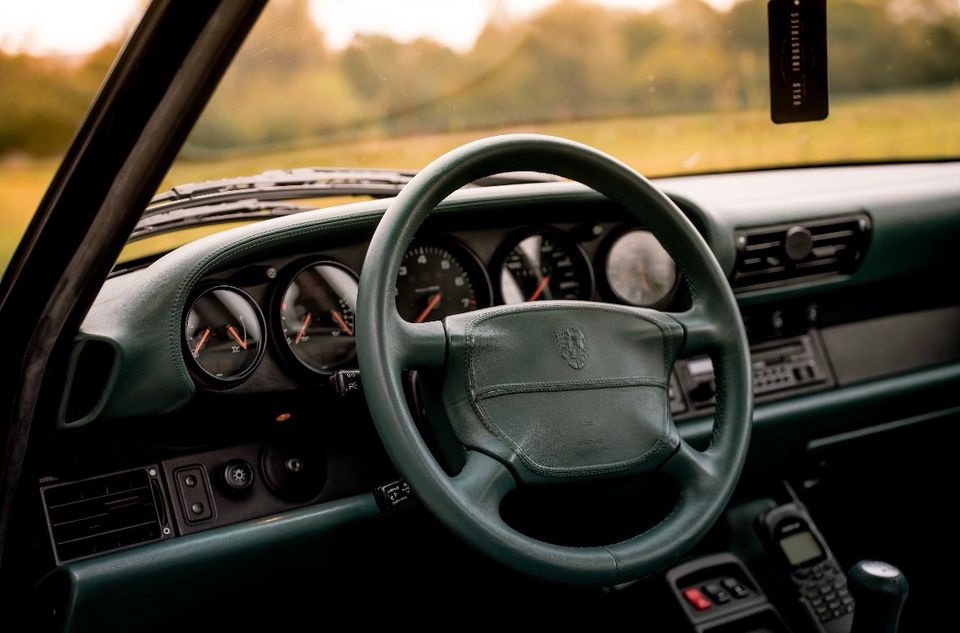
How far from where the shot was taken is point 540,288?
7.75ft

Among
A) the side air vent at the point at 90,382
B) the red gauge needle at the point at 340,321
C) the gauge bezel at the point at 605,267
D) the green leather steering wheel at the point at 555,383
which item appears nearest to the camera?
the green leather steering wheel at the point at 555,383

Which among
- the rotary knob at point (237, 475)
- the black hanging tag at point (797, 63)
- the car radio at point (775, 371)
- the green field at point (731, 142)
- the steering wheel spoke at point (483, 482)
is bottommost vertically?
the car radio at point (775, 371)

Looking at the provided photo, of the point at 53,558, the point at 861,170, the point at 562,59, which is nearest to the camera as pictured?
the point at 53,558

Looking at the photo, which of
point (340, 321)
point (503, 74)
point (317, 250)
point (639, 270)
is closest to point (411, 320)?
point (340, 321)

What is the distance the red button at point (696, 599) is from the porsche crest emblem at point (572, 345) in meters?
1.03

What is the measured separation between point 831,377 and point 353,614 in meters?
1.50

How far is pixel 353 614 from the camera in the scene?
2262mm

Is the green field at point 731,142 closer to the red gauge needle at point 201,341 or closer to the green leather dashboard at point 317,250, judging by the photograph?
the green leather dashboard at point 317,250

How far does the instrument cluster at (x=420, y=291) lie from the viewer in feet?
6.53

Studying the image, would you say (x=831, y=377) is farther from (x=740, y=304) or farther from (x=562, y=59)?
(x=562, y=59)

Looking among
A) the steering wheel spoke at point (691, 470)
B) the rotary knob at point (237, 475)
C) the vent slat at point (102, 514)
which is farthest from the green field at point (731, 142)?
the steering wheel spoke at point (691, 470)

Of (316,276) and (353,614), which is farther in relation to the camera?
(353,614)

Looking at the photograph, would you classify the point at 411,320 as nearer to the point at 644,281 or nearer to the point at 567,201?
the point at 567,201

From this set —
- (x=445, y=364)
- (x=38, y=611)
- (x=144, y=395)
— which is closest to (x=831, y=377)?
(x=445, y=364)
